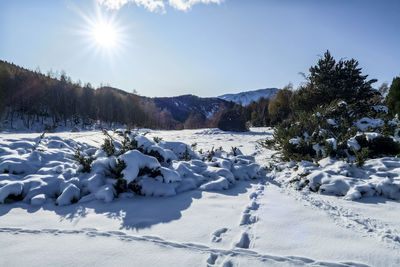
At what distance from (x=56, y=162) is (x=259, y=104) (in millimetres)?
46500

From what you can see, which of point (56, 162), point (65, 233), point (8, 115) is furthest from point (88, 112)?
point (65, 233)

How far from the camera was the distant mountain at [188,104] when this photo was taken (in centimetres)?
9975

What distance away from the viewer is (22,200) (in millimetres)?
2875

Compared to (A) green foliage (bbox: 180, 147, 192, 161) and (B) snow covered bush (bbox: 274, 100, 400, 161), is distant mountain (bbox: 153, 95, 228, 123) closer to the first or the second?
(B) snow covered bush (bbox: 274, 100, 400, 161)

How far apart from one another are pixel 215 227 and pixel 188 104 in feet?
381

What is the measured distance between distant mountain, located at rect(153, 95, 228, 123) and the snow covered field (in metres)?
92.5

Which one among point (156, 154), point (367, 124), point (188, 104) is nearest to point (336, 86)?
point (367, 124)

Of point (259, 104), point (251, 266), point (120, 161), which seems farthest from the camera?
point (259, 104)

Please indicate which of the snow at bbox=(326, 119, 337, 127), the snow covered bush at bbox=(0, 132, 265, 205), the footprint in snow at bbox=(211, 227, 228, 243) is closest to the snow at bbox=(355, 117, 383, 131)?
the snow at bbox=(326, 119, 337, 127)

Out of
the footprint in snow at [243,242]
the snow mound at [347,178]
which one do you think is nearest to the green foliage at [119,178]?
the footprint in snow at [243,242]

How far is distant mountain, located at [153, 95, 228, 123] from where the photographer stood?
3927 inches

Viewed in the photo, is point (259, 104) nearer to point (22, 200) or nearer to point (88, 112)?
point (88, 112)

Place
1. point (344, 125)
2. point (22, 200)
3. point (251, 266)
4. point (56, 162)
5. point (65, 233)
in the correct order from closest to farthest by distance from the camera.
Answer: point (251, 266) → point (65, 233) → point (22, 200) → point (56, 162) → point (344, 125)

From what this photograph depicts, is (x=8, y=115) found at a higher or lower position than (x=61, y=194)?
higher
